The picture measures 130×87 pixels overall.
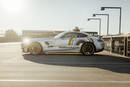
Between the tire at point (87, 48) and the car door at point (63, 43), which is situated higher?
the car door at point (63, 43)

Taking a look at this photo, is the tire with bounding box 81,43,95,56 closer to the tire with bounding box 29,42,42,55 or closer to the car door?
the car door

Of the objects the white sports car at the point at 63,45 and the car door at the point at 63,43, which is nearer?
the white sports car at the point at 63,45

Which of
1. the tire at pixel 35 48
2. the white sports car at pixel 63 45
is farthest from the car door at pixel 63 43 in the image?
the tire at pixel 35 48

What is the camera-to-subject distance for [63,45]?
37.3 ft

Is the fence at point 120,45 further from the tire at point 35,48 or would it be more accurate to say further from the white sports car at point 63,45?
the tire at point 35,48

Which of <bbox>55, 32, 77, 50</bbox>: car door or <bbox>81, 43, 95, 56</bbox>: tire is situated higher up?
<bbox>55, 32, 77, 50</bbox>: car door

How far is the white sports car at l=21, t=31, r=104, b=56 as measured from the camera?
11188 mm

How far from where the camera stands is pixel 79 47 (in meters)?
11.2

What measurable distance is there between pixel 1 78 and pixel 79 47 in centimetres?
687

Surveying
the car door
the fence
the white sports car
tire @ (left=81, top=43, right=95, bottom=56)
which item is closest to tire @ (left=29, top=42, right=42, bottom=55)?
the white sports car

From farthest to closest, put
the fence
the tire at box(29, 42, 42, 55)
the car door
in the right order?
the car door
the tire at box(29, 42, 42, 55)
the fence

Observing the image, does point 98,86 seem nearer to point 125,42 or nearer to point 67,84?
point 67,84

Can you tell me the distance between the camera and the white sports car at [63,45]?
1119 cm

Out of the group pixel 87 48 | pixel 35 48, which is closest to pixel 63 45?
pixel 87 48
